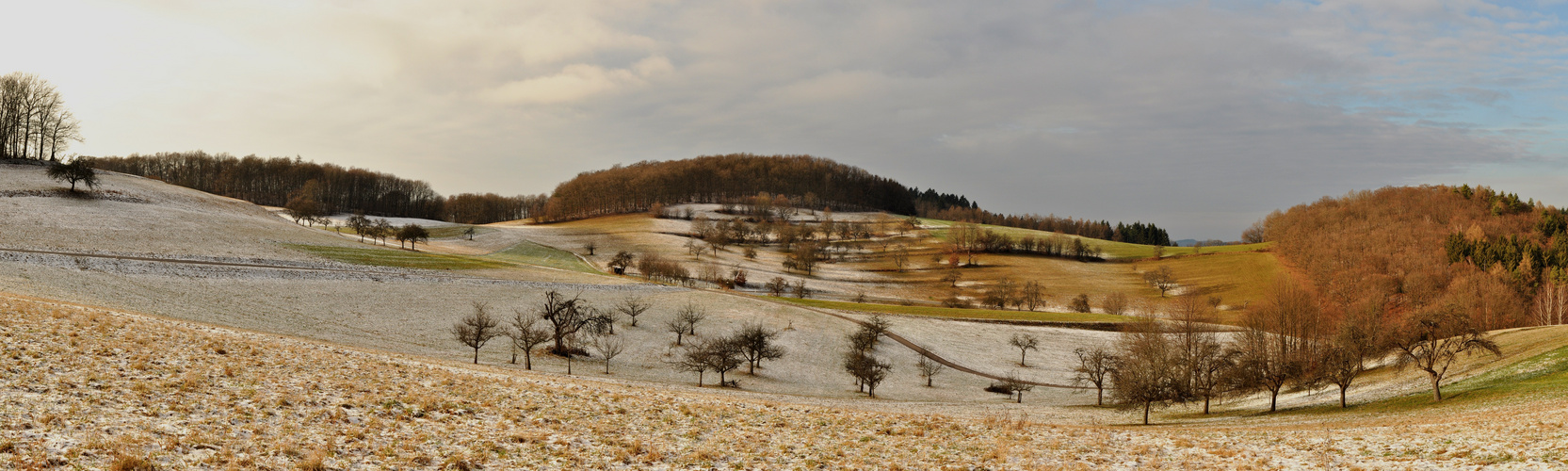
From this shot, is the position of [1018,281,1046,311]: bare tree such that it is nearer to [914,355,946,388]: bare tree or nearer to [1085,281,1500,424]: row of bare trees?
[1085,281,1500,424]: row of bare trees

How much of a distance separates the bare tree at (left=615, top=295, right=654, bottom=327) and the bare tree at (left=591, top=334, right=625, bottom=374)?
436 cm

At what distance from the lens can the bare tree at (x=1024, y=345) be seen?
66463mm

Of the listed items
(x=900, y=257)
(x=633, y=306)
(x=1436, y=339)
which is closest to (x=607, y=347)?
(x=633, y=306)

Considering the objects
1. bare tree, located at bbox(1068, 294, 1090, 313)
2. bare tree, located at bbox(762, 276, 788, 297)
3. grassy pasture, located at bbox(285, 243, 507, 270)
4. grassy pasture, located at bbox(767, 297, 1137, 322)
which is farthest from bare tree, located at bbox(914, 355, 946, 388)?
bare tree, located at bbox(1068, 294, 1090, 313)

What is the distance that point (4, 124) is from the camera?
11256 centimetres

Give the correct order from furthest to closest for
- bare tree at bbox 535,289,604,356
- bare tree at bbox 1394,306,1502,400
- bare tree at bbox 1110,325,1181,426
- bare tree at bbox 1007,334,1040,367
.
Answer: bare tree at bbox 1007,334,1040,367 < bare tree at bbox 535,289,604,356 < bare tree at bbox 1110,325,1181,426 < bare tree at bbox 1394,306,1502,400

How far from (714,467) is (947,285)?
117 meters

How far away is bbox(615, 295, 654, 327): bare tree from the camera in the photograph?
64062mm

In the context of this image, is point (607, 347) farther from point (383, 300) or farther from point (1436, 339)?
point (1436, 339)

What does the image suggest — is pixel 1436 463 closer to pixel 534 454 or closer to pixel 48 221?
pixel 534 454

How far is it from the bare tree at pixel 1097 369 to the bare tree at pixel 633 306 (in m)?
39.4

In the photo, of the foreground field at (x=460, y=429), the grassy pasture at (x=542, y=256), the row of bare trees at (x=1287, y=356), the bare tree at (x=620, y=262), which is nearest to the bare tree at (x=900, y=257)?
the bare tree at (x=620, y=262)

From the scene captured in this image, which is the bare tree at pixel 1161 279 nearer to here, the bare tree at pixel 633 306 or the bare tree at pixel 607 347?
the bare tree at pixel 633 306

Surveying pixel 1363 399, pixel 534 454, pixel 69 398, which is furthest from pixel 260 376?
pixel 1363 399
